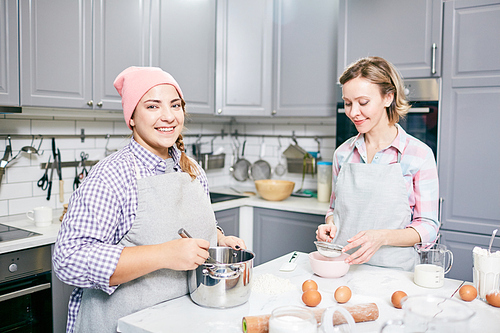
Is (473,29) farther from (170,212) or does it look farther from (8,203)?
(8,203)

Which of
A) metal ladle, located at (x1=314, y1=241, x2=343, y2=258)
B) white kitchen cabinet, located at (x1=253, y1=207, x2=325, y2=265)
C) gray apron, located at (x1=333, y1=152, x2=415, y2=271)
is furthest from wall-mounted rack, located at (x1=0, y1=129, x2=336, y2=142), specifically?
metal ladle, located at (x1=314, y1=241, x2=343, y2=258)

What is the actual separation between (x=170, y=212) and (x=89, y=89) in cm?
153

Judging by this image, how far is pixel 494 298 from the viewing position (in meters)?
1.29

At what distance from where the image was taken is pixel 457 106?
2676mm

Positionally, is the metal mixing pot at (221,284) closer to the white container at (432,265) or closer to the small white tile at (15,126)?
the white container at (432,265)

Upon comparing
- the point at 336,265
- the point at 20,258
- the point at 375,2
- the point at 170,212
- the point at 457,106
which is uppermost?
the point at 375,2

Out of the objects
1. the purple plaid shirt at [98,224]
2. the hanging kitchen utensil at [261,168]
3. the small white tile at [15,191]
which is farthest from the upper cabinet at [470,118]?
the small white tile at [15,191]

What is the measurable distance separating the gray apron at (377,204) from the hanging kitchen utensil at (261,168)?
211 centimetres

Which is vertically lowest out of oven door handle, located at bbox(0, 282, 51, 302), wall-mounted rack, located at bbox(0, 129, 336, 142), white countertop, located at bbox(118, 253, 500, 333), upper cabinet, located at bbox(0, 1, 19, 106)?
oven door handle, located at bbox(0, 282, 51, 302)

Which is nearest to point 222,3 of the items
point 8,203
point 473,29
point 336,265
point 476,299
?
point 473,29

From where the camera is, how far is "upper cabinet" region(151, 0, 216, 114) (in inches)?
118

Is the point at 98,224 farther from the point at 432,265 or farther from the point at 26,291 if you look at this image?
the point at 26,291

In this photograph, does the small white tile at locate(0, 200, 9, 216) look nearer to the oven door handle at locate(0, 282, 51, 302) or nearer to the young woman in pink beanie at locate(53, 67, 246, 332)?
the oven door handle at locate(0, 282, 51, 302)

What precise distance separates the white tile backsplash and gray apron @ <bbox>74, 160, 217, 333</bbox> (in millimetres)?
830
